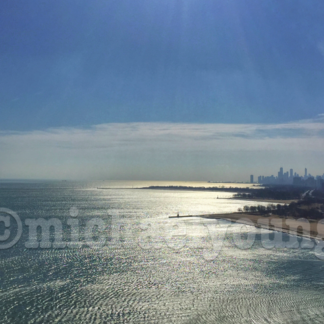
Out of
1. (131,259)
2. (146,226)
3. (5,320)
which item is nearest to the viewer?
(5,320)

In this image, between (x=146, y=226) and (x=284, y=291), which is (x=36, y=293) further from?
(x=146, y=226)

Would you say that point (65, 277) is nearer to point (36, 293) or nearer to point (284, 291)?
point (36, 293)

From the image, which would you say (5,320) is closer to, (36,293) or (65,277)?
(36,293)

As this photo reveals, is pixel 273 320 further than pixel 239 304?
No

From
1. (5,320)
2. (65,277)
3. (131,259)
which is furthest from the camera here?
(131,259)

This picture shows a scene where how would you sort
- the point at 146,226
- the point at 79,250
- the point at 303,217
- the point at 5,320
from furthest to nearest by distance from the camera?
the point at 303,217, the point at 146,226, the point at 79,250, the point at 5,320

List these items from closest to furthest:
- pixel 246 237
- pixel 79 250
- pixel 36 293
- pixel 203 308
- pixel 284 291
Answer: pixel 203 308 < pixel 36 293 < pixel 284 291 < pixel 79 250 < pixel 246 237

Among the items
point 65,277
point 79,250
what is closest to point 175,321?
point 65,277

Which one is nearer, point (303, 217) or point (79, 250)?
point (79, 250)

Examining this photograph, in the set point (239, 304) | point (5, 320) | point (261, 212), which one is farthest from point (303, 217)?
point (5, 320)
